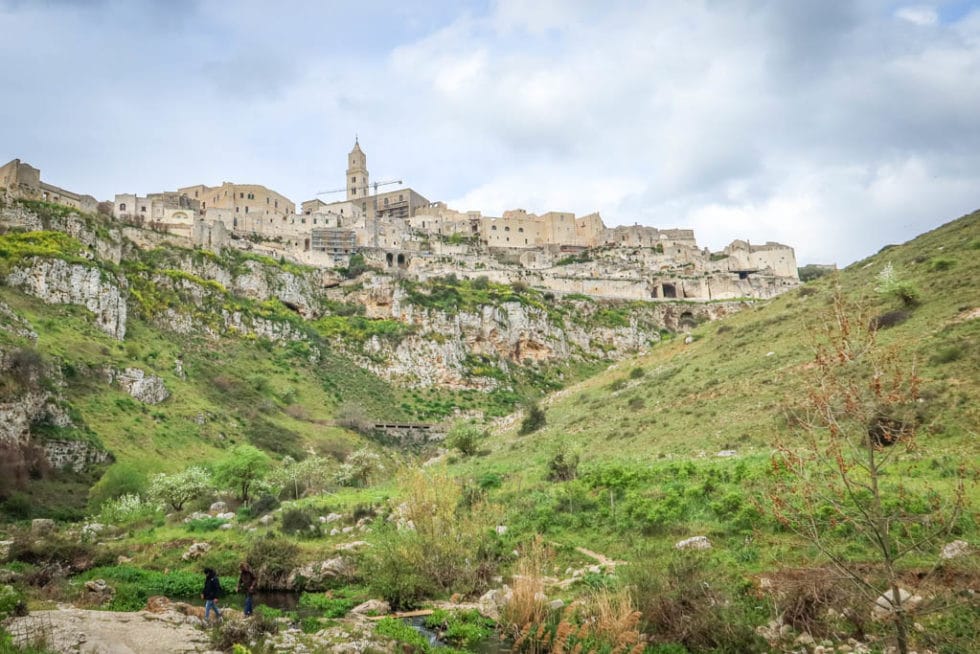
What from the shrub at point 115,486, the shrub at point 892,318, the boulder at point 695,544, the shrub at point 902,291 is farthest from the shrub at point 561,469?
A: the shrub at point 115,486

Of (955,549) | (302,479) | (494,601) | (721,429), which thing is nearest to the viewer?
(955,549)

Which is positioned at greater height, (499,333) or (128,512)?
(499,333)

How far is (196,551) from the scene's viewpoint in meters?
21.1

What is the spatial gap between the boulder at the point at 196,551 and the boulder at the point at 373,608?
8.89m

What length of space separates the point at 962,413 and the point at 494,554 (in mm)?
12317

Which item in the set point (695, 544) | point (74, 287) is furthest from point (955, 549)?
point (74, 287)

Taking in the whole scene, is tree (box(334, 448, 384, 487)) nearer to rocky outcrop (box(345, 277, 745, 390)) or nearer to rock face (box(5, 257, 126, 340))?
rock face (box(5, 257, 126, 340))

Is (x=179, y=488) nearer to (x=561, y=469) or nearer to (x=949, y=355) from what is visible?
(x=561, y=469)

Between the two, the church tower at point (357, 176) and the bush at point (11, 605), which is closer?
the bush at point (11, 605)

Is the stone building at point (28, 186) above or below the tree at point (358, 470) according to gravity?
above

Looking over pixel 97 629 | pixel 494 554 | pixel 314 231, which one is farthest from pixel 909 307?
pixel 314 231

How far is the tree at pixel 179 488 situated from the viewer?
90.6ft

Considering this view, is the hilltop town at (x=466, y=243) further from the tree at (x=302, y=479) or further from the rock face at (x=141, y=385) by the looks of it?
the tree at (x=302, y=479)

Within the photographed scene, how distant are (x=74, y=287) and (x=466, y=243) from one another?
5728 centimetres
